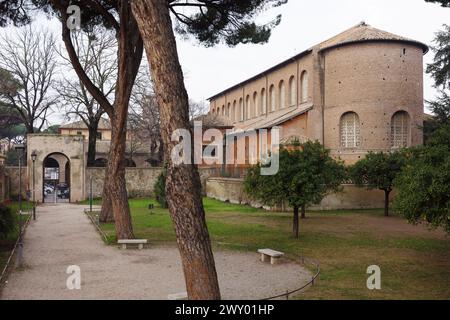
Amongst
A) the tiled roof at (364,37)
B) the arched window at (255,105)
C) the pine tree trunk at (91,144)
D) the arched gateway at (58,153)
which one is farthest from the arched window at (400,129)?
the pine tree trunk at (91,144)

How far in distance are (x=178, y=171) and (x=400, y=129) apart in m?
27.7

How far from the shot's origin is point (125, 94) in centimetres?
1560

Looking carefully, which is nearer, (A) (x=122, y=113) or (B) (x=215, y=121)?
(A) (x=122, y=113)

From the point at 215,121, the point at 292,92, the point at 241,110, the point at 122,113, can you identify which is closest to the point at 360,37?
the point at 292,92

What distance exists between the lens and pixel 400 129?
32.1 metres

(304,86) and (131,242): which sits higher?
(304,86)

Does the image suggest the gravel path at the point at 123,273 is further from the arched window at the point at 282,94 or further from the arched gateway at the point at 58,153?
the arched window at the point at 282,94

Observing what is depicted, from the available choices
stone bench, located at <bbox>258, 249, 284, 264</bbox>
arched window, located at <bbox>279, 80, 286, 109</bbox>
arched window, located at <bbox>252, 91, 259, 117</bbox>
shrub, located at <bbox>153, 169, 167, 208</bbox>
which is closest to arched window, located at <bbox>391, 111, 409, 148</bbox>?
arched window, located at <bbox>279, 80, 286, 109</bbox>

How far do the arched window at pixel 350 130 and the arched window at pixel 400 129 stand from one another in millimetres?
2256

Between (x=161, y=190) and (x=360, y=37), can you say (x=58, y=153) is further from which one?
(x=360, y=37)

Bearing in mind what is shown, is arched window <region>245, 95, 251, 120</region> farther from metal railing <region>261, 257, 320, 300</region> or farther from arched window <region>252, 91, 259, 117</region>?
metal railing <region>261, 257, 320, 300</region>

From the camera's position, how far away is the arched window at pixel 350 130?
106 ft

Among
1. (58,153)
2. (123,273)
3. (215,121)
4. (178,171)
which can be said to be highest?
(215,121)
